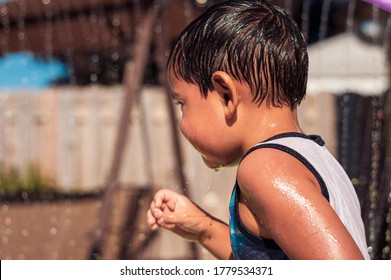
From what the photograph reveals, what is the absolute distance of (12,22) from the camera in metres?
7.34

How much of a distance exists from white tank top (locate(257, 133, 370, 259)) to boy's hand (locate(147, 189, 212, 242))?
37cm

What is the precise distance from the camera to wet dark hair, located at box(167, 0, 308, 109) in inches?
53.8

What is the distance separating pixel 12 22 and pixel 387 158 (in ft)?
12.6

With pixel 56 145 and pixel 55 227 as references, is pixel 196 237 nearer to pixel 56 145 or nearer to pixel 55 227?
pixel 55 227

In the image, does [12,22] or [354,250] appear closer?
[354,250]

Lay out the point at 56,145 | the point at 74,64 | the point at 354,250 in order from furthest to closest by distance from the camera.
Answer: the point at 74,64 → the point at 56,145 → the point at 354,250

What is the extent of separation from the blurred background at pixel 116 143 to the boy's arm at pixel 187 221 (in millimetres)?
2847

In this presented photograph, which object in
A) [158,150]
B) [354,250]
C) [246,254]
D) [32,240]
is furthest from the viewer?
[158,150]

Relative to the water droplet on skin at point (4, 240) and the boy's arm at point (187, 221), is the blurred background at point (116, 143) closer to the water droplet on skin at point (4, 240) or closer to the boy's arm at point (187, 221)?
the water droplet on skin at point (4, 240)

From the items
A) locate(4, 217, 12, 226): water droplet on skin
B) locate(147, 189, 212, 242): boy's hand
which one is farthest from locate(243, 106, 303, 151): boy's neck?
locate(4, 217, 12, 226): water droplet on skin

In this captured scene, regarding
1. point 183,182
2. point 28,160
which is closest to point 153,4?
point 183,182

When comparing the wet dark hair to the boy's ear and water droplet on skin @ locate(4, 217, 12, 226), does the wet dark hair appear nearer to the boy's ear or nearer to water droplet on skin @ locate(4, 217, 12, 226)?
the boy's ear

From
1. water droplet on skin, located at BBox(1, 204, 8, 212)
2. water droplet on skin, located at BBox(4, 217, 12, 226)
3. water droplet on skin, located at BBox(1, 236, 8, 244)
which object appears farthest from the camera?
water droplet on skin, located at BBox(1, 204, 8, 212)

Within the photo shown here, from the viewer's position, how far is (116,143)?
5055 millimetres
